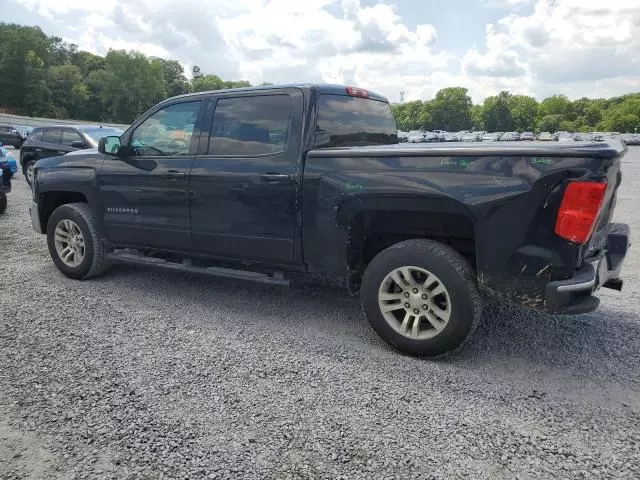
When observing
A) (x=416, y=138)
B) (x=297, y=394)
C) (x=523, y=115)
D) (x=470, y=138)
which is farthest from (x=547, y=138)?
(x=523, y=115)

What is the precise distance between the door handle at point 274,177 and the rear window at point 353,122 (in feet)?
1.24

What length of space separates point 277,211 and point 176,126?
58.7 inches

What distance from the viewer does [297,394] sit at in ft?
10.3

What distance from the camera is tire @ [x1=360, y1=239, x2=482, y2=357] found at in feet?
11.2

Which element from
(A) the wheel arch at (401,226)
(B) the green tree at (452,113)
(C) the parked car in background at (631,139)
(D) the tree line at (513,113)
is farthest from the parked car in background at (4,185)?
(B) the green tree at (452,113)

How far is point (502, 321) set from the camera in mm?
4352

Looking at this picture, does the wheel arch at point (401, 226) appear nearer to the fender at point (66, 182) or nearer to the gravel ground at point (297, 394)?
the gravel ground at point (297, 394)

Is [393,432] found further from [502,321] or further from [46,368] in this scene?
[46,368]

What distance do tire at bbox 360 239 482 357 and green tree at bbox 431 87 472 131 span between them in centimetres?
15222

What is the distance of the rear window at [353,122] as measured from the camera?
421 cm

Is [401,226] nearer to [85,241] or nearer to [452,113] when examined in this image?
[85,241]

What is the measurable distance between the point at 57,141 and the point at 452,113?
488ft

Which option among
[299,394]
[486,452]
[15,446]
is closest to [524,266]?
[486,452]

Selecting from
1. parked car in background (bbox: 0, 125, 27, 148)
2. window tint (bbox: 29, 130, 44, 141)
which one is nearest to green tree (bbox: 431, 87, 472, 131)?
parked car in background (bbox: 0, 125, 27, 148)
